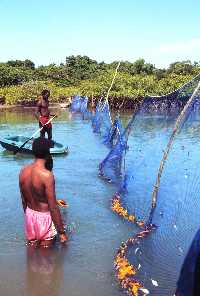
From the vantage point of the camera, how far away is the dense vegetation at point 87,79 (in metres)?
32.8

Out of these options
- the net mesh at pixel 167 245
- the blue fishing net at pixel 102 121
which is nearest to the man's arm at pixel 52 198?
the net mesh at pixel 167 245

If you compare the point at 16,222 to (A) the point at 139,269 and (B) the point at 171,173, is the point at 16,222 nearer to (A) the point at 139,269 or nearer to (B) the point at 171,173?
(A) the point at 139,269

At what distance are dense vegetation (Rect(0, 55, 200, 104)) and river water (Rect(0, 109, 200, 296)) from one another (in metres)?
21.2

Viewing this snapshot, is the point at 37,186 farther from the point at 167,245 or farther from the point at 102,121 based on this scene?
the point at 102,121

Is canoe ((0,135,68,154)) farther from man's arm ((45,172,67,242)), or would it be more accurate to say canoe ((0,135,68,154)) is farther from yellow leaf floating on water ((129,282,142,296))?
yellow leaf floating on water ((129,282,142,296))

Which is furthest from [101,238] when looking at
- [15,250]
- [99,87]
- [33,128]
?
[99,87]

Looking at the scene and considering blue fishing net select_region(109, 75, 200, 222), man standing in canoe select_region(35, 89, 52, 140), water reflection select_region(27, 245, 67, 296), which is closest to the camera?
water reflection select_region(27, 245, 67, 296)

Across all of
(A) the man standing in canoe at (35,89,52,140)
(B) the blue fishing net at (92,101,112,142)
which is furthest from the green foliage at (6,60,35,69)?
(A) the man standing in canoe at (35,89,52,140)

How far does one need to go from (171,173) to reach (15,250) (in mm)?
A: 5045

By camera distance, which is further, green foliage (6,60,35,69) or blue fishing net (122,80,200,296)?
green foliage (6,60,35,69)

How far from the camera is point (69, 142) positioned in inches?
627

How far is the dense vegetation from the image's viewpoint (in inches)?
1293

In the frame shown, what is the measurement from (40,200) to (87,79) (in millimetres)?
43868

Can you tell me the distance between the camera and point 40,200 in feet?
16.9
